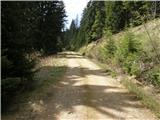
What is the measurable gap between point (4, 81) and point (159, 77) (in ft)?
22.5

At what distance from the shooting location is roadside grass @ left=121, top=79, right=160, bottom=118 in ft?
37.8

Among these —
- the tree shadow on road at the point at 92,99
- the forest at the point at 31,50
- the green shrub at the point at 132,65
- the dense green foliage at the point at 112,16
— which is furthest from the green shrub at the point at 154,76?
the dense green foliage at the point at 112,16

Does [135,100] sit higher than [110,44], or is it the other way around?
[110,44]

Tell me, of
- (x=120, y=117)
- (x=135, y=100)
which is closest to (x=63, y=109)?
(x=120, y=117)

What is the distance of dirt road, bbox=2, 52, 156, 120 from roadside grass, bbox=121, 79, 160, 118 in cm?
20

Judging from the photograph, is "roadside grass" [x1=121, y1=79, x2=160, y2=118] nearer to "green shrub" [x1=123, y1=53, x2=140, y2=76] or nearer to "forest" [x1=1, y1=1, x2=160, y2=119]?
"forest" [x1=1, y1=1, x2=160, y2=119]

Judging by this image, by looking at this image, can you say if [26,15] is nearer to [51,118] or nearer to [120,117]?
[51,118]

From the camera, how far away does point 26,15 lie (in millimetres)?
15016

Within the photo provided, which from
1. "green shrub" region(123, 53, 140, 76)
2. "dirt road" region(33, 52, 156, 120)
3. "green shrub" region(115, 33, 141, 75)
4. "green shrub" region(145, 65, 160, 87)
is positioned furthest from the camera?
"green shrub" region(115, 33, 141, 75)

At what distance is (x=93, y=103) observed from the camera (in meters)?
12.3

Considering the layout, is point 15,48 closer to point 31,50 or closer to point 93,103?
point 31,50

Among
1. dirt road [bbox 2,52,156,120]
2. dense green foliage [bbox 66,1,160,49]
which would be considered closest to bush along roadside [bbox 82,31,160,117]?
dirt road [bbox 2,52,156,120]

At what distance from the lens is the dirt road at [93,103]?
36.0 ft

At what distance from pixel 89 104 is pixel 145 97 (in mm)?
2404
